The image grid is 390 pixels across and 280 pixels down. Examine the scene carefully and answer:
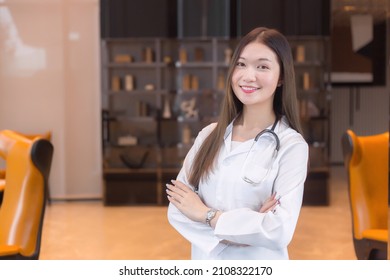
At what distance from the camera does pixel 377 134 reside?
1623 millimetres

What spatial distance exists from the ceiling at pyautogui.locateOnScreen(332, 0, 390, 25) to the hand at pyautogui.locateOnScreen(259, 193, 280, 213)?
2.30ft

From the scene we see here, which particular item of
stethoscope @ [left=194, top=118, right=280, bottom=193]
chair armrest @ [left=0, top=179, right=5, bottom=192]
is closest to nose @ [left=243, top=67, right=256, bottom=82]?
stethoscope @ [left=194, top=118, right=280, bottom=193]

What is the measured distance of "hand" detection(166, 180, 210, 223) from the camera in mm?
1306

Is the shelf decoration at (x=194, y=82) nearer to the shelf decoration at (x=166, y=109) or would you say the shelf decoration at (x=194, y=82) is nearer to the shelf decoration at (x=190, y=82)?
the shelf decoration at (x=190, y=82)

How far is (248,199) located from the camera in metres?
1.33

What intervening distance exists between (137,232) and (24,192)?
409mm

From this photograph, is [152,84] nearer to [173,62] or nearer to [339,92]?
[173,62]

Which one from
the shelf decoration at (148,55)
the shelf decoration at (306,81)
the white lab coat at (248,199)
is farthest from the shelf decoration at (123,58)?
the shelf decoration at (306,81)

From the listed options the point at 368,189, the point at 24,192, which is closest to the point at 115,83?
the point at 24,192

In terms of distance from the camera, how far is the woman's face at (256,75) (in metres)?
1.31

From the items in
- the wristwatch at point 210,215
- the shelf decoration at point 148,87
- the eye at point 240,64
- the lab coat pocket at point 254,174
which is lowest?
the wristwatch at point 210,215

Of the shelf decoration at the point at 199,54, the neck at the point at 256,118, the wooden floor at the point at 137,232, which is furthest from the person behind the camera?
the shelf decoration at the point at 199,54

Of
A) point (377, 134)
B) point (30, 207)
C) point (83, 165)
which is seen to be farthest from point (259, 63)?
point (30, 207)

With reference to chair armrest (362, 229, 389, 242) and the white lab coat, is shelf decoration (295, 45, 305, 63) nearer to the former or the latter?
the white lab coat
